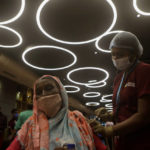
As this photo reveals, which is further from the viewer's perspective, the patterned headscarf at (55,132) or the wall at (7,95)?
the wall at (7,95)


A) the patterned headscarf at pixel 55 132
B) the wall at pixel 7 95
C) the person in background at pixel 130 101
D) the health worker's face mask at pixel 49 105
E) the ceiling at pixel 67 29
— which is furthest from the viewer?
the wall at pixel 7 95

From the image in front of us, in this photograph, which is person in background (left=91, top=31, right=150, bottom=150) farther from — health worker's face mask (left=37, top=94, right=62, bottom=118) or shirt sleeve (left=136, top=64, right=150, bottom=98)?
health worker's face mask (left=37, top=94, right=62, bottom=118)

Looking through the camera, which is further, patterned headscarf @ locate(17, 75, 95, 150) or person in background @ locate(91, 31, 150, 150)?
patterned headscarf @ locate(17, 75, 95, 150)

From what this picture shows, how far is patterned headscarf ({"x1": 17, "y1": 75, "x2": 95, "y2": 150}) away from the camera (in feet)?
4.18

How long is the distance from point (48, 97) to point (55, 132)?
0.30 meters

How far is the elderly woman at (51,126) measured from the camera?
128 cm

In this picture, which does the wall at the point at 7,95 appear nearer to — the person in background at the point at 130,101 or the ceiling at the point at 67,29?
the ceiling at the point at 67,29

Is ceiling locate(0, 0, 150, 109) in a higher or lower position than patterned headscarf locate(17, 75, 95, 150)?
higher

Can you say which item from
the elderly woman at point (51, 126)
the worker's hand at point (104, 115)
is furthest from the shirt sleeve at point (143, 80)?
the elderly woman at point (51, 126)

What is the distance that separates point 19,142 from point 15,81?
7.63m

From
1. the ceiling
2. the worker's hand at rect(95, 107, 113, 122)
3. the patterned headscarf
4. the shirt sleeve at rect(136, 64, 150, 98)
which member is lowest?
the patterned headscarf

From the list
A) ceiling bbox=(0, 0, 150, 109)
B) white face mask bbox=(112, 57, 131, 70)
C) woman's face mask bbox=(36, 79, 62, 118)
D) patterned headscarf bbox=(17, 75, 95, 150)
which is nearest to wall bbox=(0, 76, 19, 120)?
ceiling bbox=(0, 0, 150, 109)

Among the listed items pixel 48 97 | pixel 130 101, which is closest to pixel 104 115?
pixel 130 101

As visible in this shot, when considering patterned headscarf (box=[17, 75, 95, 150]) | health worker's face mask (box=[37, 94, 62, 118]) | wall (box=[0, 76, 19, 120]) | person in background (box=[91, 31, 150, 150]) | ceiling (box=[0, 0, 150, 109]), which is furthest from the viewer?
wall (box=[0, 76, 19, 120])
